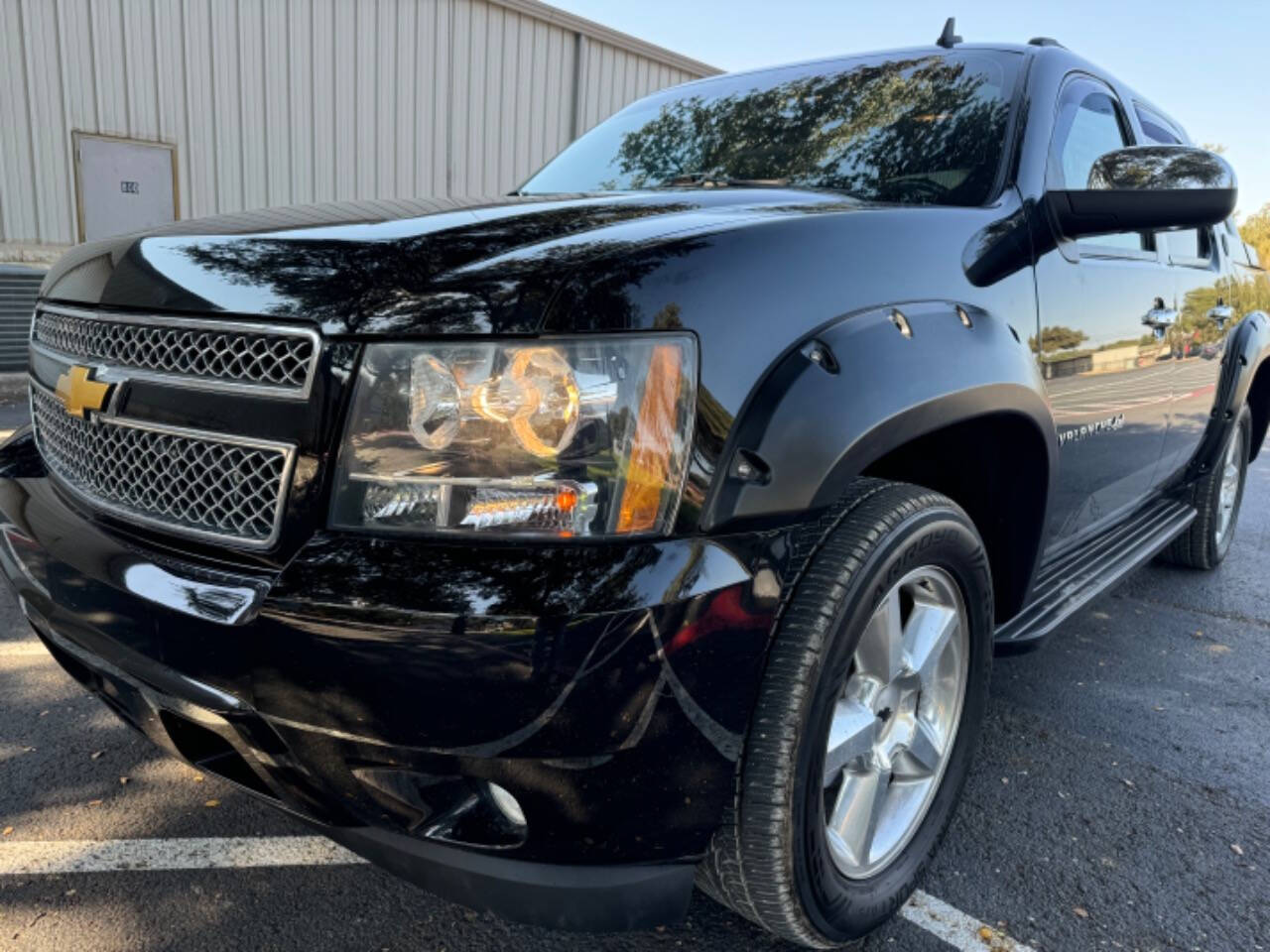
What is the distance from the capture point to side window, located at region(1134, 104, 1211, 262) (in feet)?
10.7

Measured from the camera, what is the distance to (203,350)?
1546 millimetres

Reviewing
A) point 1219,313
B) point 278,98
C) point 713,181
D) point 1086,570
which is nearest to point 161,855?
Result: point 713,181

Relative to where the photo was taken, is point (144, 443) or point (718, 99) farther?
point (718, 99)

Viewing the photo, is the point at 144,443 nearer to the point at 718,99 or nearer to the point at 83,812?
the point at 83,812

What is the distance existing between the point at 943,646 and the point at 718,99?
6.52 ft

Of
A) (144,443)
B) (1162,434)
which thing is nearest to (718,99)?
(1162,434)

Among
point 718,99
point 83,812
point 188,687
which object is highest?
point 718,99

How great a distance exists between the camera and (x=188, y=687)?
4.82 ft

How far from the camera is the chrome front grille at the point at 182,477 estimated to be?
4.79 feet

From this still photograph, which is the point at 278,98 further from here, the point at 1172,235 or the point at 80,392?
the point at 80,392

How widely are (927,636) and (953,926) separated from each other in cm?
62

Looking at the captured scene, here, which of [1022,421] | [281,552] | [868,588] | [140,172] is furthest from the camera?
[140,172]

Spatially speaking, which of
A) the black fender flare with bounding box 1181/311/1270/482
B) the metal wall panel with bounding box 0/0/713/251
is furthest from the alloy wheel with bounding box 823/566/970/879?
the metal wall panel with bounding box 0/0/713/251

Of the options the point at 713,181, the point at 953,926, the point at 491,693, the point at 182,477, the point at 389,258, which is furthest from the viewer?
the point at 713,181
